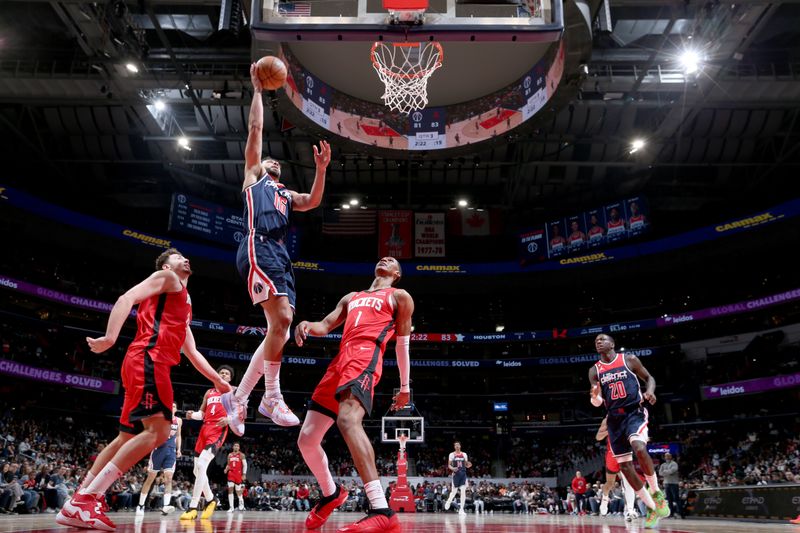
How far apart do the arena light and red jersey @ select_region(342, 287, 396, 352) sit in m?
14.4

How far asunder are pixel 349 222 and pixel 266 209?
2251 cm

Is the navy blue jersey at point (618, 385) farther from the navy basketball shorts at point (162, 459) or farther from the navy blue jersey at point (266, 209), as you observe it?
the navy basketball shorts at point (162, 459)

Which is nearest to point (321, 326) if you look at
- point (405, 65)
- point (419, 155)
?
point (405, 65)

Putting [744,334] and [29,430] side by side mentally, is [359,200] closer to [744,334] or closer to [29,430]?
[29,430]

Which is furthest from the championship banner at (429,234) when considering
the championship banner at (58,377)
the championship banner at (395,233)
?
the championship banner at (58,377)

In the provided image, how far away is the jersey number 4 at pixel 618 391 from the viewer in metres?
7.57

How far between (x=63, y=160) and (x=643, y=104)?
74.7 feet

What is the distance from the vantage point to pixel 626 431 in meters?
7.46

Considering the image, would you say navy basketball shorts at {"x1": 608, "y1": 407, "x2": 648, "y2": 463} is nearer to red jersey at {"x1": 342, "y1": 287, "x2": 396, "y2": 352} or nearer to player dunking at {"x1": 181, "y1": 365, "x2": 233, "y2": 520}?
red jersey at {"x1": 342, "y1": 287, "x2": 396, "y2": 352}

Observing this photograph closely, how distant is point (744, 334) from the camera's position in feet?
89.6

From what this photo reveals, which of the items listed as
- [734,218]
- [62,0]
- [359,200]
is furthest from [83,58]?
[734,218]

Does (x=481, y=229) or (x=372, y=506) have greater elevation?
(x=481, y=229)

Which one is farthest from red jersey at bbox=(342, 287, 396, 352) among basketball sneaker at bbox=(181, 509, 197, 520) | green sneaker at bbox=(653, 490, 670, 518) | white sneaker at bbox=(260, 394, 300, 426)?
basketball sneaker at bbox=(181, 509, 197, 520)

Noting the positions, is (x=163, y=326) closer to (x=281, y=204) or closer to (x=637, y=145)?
(x=281, y=204)
